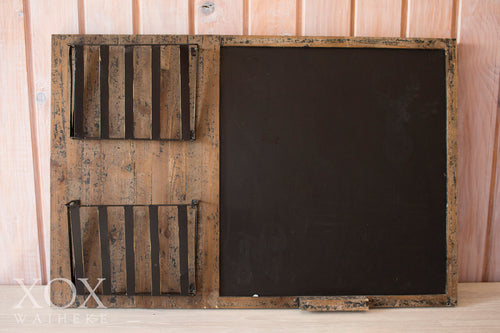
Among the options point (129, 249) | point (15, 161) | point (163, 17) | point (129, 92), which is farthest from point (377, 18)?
point (15, 161)

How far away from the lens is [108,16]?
0.99 m

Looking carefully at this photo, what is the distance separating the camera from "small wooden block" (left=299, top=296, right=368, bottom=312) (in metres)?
0.91

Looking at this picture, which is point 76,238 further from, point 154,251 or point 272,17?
point 272,17

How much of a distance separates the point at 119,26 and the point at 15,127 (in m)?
0.46

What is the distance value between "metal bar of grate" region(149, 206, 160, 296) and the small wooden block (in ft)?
1.39

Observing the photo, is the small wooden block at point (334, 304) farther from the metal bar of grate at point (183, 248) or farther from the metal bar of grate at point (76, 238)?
the metal bar of grate at point (76, 238)

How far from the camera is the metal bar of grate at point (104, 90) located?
0.92 m

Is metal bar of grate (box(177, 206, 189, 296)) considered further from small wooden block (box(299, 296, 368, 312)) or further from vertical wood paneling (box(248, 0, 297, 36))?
vertical wood paneling (box(248, 0, 297, 36))

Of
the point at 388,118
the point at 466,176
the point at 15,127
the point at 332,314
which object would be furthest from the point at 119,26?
the point at 466,176

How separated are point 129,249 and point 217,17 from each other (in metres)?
0.76

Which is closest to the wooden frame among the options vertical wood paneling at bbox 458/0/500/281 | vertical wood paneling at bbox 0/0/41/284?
vertical wood paneling at bbox 0/0/41/284

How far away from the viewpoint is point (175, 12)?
0.99 m

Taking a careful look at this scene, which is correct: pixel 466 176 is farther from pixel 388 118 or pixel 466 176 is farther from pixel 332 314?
pixel 332 314

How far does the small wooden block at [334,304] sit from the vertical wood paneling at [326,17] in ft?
2.65
